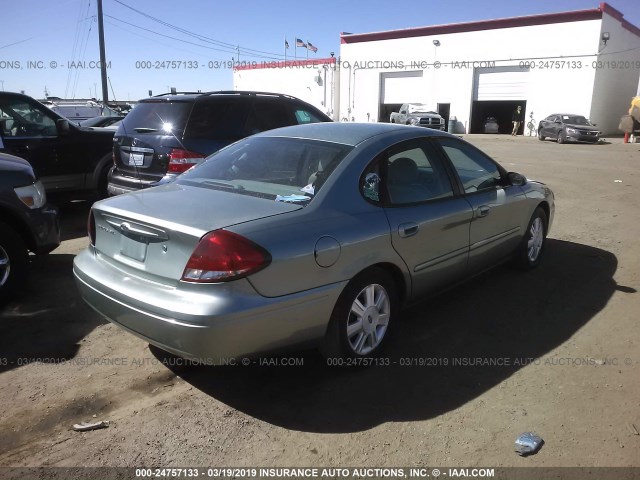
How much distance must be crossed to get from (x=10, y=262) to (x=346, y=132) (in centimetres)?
307

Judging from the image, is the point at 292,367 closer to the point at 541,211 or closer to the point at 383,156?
the point at 383,156

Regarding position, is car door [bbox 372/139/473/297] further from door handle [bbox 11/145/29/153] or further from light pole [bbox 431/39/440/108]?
light pole [bbox 431/39/440/108]

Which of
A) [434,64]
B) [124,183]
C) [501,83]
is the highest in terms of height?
[434,64]

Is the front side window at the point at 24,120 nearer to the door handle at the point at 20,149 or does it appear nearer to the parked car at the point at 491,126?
the door handle at the point at 20,149

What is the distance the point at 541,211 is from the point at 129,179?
478cm

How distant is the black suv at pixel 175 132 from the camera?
19.8 feet

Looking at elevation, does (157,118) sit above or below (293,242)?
above

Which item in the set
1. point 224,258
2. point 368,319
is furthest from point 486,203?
point 224,258

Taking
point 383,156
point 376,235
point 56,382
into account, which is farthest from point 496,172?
point 56,382

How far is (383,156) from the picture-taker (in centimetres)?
366

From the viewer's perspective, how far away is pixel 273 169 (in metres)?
3.71

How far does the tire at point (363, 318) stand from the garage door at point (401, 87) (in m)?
35.2

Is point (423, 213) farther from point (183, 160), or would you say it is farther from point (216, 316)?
point (183, 160)

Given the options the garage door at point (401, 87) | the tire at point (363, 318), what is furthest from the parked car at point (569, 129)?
the tire at point (363, 318)
